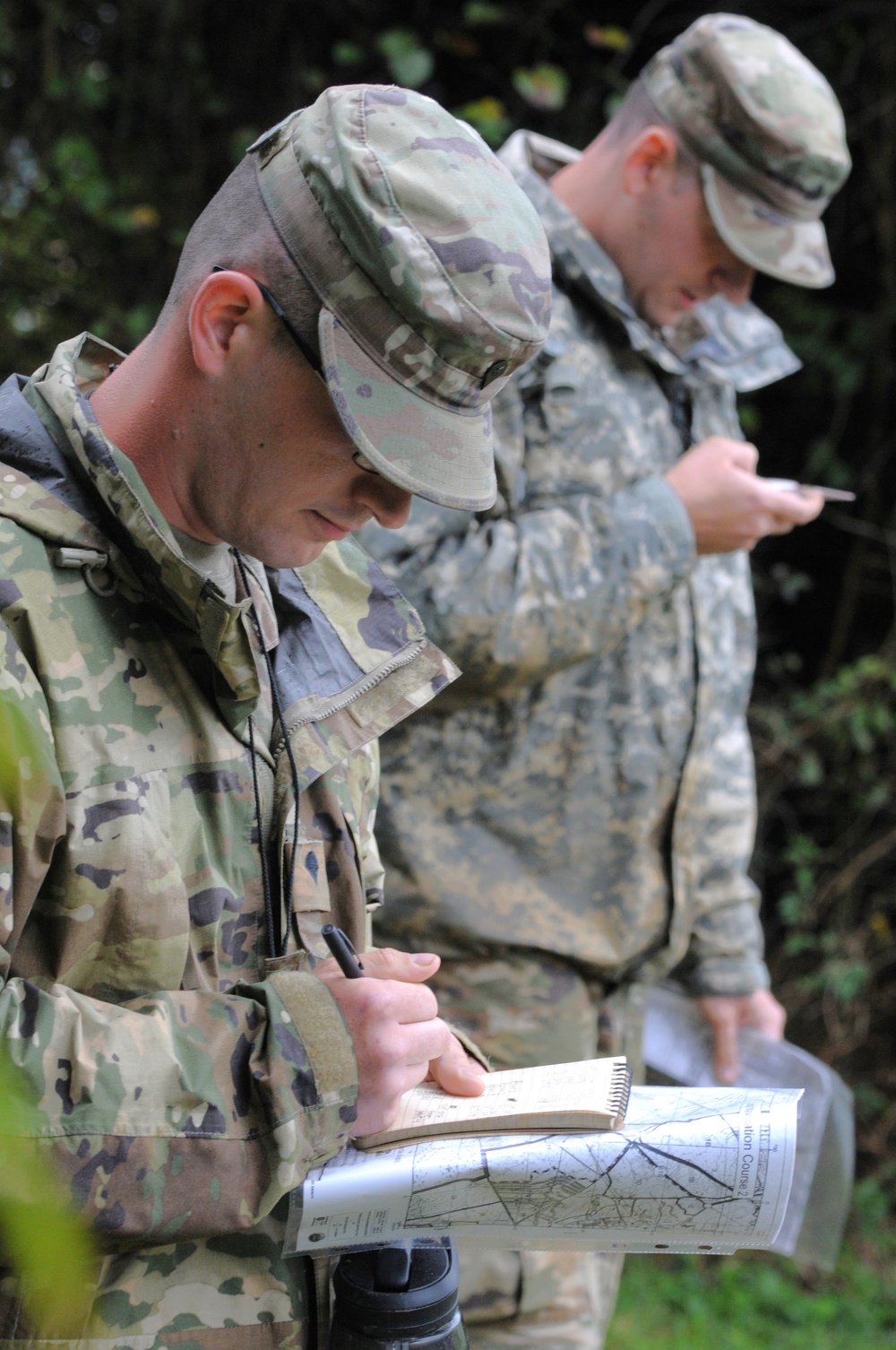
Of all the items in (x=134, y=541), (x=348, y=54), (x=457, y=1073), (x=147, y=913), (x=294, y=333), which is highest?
(x=294, y=333)

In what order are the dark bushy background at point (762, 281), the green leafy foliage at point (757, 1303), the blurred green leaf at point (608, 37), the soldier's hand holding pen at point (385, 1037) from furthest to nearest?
the dark bushy background at point (762, 281), the blurred green leaf at point (608, 37), the green leafy foliage at point (757, 1303), the soldier's hand holding pen at point (385, 1037)

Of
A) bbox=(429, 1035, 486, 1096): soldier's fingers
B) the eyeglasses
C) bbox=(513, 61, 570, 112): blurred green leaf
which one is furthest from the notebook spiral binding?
bbox=(513, 61, 570, 112): blurred green leaf

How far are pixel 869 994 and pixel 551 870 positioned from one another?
2.28m

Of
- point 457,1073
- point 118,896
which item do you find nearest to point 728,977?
point 457,1073

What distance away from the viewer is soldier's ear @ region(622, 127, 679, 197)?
2.30m

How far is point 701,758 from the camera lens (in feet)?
7.66

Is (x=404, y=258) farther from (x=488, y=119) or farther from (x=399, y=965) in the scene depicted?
(x=488, y=119)

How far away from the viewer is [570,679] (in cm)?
224

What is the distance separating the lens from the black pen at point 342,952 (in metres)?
1.23

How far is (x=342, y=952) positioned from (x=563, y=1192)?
0.29 meters

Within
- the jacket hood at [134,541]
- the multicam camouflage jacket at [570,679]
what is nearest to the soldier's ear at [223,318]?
the jacket hood at [134,541]

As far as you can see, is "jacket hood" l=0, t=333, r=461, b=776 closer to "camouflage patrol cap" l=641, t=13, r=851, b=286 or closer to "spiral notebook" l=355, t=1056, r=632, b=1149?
"spiral notebook" l=355, t=1056, r=632, b=1149

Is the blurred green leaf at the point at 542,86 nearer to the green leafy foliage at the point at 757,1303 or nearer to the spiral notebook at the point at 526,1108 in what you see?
the spiral notebook at the point at 526,1108

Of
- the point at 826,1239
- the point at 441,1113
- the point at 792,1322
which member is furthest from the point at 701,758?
the point at 792,1322
